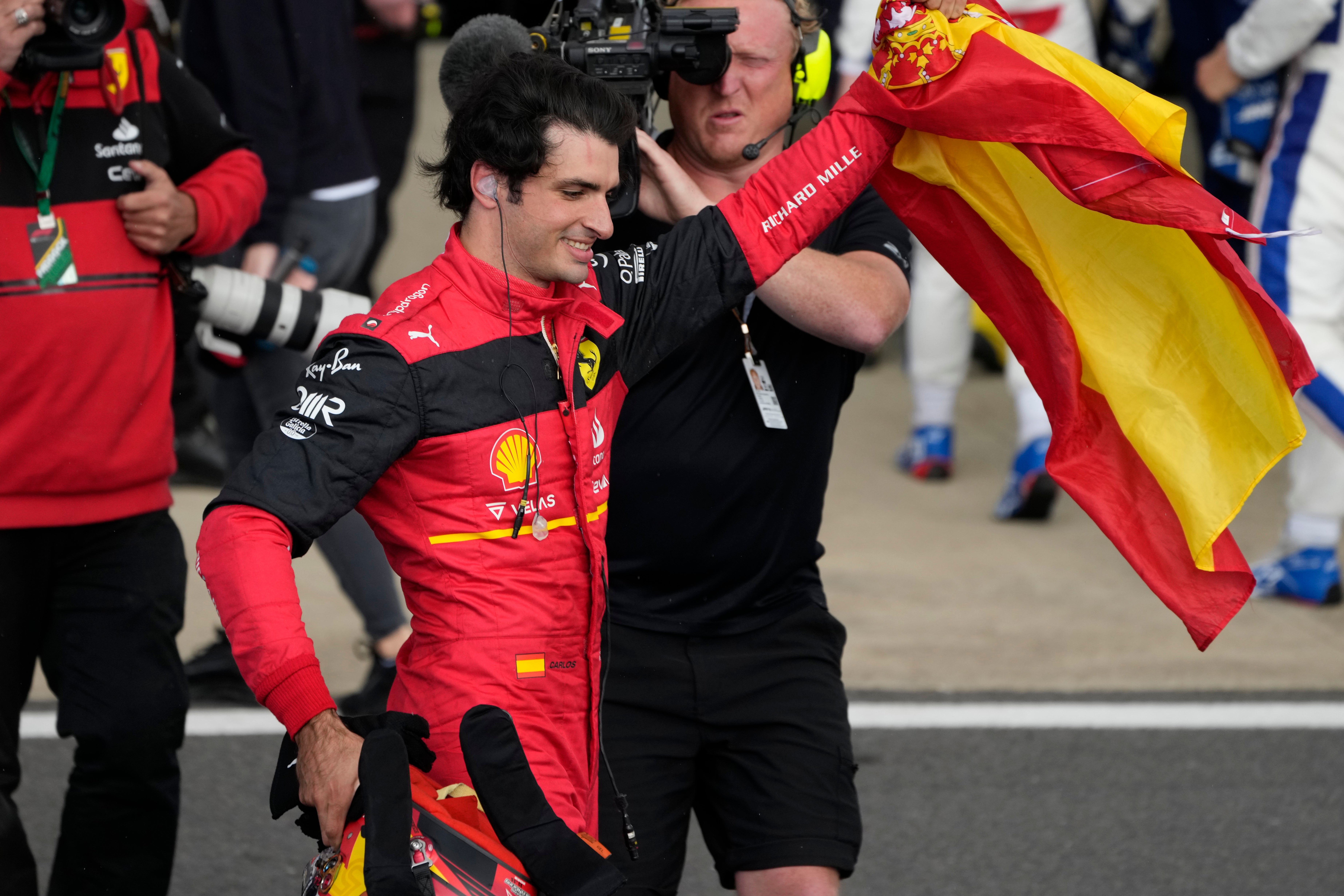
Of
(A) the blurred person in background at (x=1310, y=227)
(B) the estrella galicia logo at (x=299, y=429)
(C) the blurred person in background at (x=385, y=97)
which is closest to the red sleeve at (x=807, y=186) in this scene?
(B) the estrella galicia logo at (x=299, y=429)

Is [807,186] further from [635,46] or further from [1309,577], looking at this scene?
[1309,577]

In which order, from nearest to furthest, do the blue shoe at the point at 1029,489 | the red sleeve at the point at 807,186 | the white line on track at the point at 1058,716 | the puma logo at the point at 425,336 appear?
1. the puma logo at the point at 425,336
2. the red sleeve at the point at 807,186
3. the white line on track at the point at 1058,716
4. the blue shoe at the point at 1029,489

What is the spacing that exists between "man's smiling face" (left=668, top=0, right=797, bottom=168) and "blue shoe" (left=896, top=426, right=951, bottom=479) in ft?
13.4

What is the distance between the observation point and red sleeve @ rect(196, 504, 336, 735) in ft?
7.09

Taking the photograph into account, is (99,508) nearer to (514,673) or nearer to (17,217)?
(17,217)

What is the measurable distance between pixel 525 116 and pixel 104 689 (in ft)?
5.24

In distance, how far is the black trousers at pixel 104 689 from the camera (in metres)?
3.28

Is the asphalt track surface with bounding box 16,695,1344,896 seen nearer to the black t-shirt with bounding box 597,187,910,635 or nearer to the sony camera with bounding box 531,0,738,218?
the black t-shirt with bounding box 597,187,910,635

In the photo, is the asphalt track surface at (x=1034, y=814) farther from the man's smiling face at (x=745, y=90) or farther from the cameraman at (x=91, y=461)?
the man's smiling face at (x=745, y=90)

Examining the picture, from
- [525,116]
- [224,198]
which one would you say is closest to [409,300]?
[525,116]

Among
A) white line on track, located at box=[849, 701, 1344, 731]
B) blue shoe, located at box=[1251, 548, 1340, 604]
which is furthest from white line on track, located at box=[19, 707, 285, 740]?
blue shoe, located at box=[1251, 548, 1340, 604]

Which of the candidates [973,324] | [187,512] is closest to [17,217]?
[187,512]

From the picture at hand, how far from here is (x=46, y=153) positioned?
3.30m

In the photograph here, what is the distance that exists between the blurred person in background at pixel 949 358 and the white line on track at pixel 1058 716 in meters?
1.53
